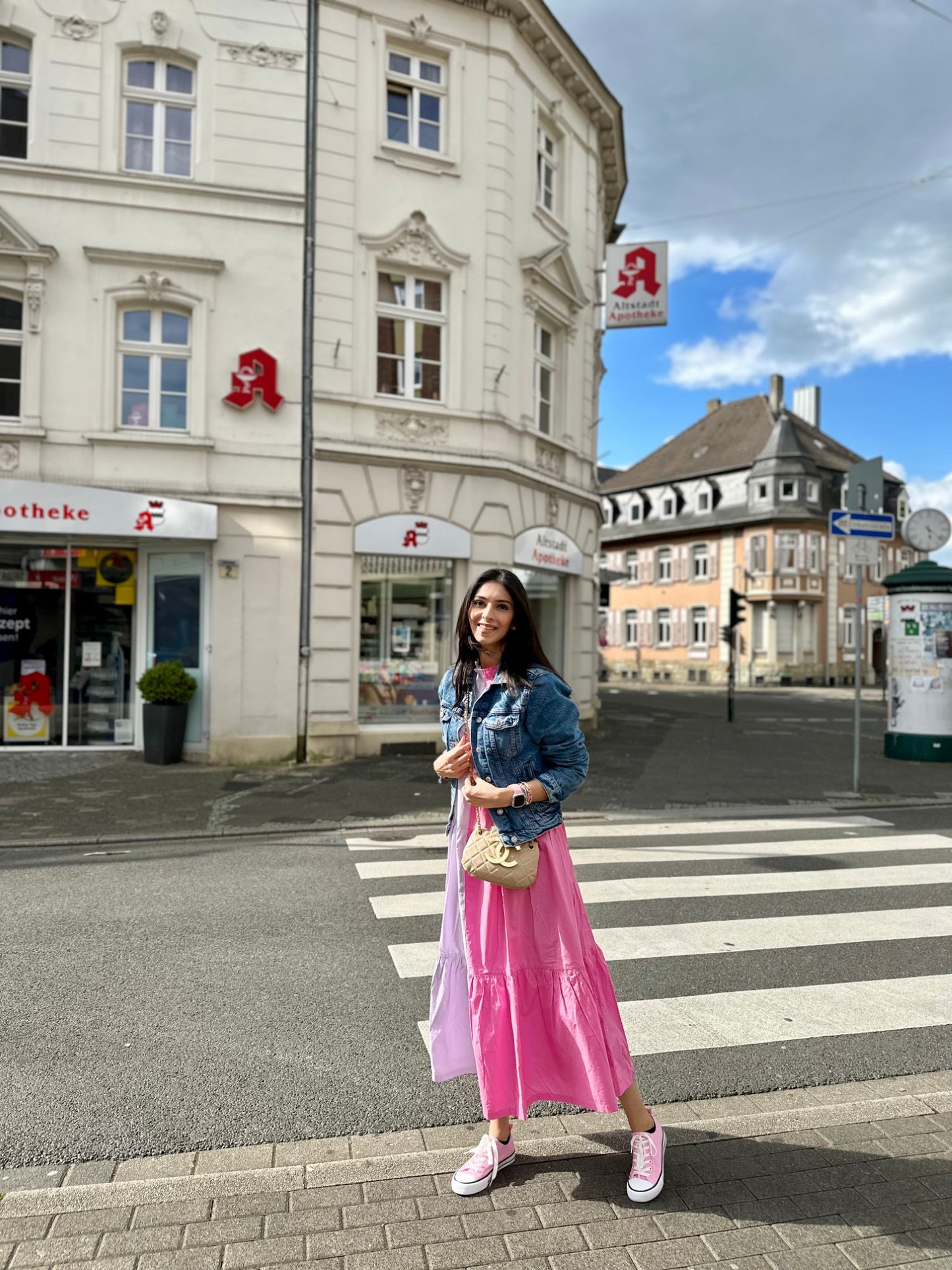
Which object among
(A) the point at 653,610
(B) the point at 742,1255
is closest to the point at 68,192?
(B) the point at 742,1255

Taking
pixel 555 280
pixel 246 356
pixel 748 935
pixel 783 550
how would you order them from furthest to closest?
pixel 783 550 → pixel 555 280 → pixel 246 356 → pixel 748 935

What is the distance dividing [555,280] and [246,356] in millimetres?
5700

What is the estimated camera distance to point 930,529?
15.2 metres

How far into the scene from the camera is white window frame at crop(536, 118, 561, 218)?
52.5ft

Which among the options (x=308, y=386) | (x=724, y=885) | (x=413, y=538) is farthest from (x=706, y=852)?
(x=308, y=386)

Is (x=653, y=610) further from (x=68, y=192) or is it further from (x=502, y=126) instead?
(x=68, y=192)

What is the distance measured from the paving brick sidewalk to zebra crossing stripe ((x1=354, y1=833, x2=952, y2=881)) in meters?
3.75

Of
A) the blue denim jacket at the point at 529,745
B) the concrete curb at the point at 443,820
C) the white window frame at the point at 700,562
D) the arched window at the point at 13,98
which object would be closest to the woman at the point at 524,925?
the blue denim jacket at the point at 529,745

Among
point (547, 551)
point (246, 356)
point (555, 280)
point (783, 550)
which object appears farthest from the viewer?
point (783, 550)

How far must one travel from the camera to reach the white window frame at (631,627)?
5166cm

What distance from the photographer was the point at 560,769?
9.73ft

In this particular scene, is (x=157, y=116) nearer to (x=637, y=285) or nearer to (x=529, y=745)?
(x=637, y=285)

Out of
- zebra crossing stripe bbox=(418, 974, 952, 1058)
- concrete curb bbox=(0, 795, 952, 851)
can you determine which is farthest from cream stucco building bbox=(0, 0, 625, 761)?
zebra crossing stripe bbox=(418, 974, 952, 1058)

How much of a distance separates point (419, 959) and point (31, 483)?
383 inches
